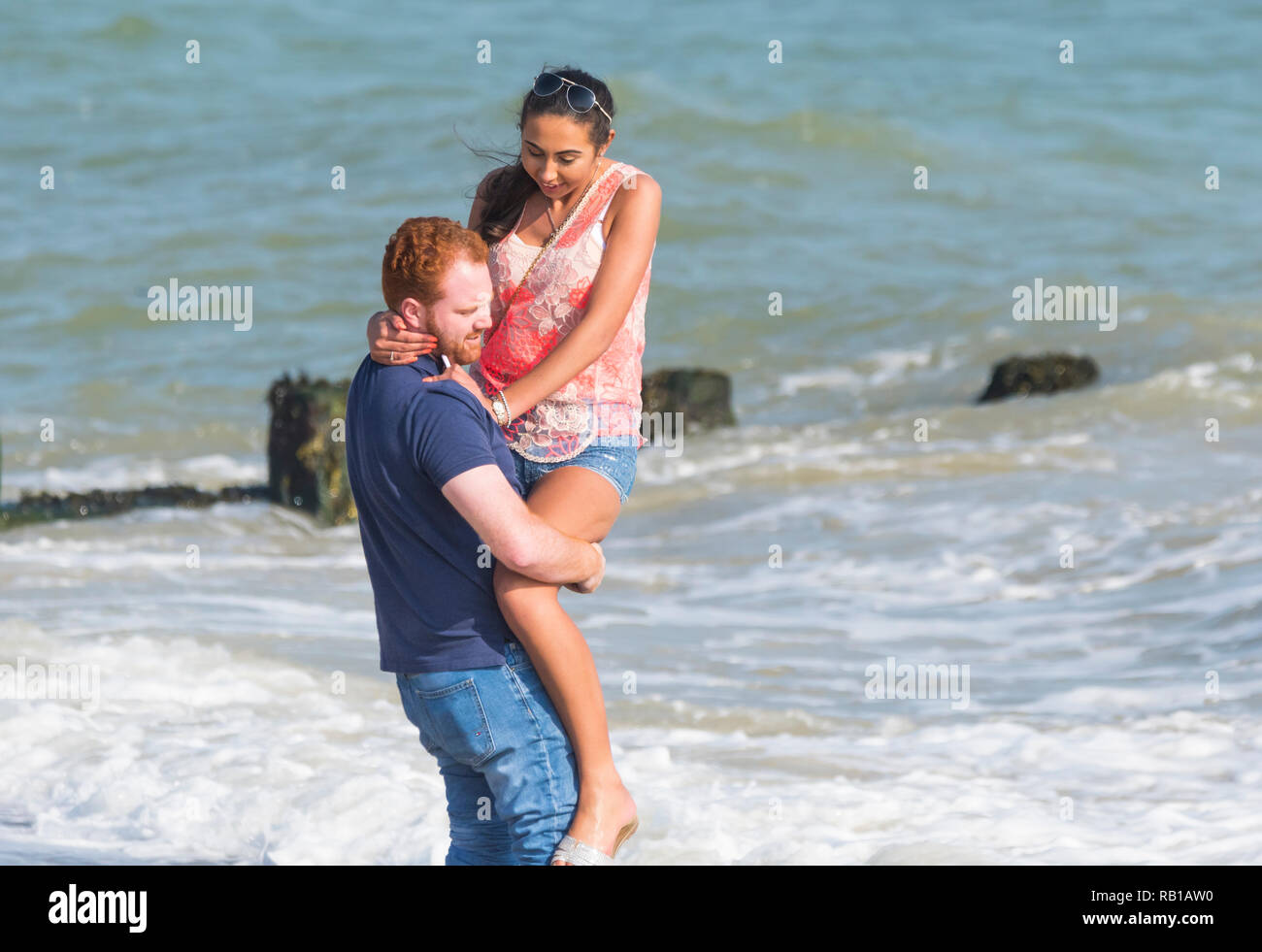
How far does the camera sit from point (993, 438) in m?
12.1

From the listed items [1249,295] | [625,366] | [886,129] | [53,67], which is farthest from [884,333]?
[53,67]

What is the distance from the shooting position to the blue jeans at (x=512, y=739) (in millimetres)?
2863

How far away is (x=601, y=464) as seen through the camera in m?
3.27

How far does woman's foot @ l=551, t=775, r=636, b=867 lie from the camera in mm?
2881

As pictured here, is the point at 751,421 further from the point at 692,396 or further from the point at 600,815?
the point at 600,815

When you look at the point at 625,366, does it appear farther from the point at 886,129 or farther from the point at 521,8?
the point at 521,8

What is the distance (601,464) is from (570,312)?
37 centimetres

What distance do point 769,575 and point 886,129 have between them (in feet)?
62.7

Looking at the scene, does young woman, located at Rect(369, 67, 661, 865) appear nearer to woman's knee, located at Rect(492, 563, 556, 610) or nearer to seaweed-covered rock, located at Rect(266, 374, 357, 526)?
woman's knee, located at Rect(492, 563, 556, 610)

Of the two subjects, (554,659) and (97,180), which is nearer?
(554,659)

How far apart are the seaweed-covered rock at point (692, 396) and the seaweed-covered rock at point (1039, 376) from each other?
8.74ft

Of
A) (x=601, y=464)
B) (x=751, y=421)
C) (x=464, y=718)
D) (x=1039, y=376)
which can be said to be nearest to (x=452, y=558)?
(x=464, y=718)

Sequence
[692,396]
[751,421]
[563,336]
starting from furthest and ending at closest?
[751,421], [692,396], [563,336]
